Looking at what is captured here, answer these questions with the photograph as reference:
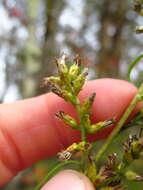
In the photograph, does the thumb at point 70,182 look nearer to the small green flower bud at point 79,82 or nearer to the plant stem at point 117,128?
the plant stem at point 117,128

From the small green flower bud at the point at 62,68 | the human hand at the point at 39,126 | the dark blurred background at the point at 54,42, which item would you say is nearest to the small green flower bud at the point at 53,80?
the small green flower bud at the point at 62,68

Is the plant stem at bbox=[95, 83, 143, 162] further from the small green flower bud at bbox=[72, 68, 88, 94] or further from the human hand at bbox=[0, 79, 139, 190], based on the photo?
the human hand at bbox=[0, 79, 139, 190]

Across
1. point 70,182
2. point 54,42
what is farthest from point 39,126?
point 54,42

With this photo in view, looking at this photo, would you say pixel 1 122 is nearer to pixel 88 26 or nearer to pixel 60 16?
pixel 60 16

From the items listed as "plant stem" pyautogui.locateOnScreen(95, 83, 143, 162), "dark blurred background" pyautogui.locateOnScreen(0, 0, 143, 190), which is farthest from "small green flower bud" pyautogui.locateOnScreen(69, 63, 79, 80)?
"dark blurred background" pyautogui.locateOnScreen(0, 0, 143, 190)

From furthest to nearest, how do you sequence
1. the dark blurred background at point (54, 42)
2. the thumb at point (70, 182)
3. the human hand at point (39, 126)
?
the dark blurred background at point (54, 42) < the human hand at point (39, 126) < the thumb at point (70, 182)

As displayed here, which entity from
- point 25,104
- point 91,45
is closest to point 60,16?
point 91,45

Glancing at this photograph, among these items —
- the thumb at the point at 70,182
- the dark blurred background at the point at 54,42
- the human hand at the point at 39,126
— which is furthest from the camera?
the dark blurred background at the point at 54,42
